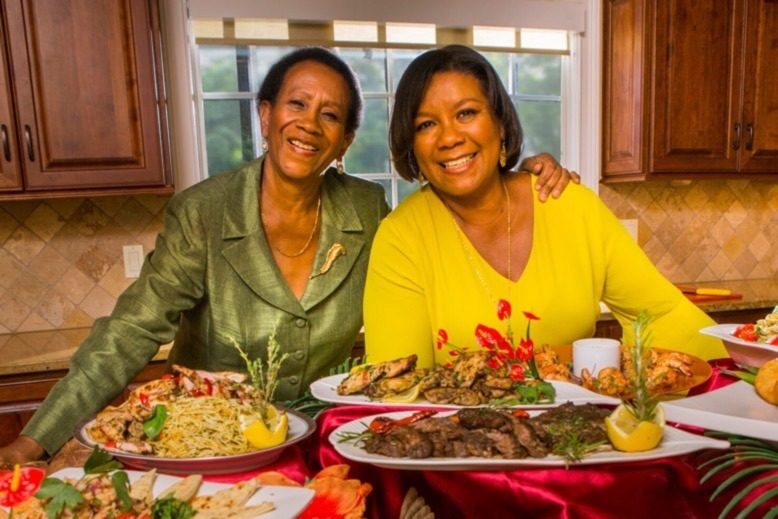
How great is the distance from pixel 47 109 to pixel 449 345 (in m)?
1.93

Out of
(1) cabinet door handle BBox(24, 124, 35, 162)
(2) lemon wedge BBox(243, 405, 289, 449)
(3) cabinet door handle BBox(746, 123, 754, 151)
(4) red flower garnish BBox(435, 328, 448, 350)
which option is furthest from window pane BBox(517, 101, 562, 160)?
(2) lemon wedge BBox(243, 405, 289, 449)

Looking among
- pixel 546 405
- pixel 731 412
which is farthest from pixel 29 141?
pixel 731 412

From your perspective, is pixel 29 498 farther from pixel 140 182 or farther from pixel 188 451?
pixel 140 182

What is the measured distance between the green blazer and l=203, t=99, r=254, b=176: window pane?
1431 millimetres

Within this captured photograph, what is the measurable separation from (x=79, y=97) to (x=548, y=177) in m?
1.91

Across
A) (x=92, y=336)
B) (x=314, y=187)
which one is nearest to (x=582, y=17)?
(x=314, y=187)

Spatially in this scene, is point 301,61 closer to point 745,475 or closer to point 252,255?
point 252,255

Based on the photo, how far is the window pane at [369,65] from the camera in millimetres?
3176

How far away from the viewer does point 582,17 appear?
3328 mm

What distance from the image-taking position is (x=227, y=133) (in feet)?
10.2

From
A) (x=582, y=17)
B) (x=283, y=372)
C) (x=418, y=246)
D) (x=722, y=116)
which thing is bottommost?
(x=283, y=372)

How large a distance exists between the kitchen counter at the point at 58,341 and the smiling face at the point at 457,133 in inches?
58.9

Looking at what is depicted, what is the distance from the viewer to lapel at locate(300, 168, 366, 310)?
162cm

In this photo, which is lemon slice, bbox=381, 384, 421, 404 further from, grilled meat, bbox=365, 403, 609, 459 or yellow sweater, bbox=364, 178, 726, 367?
yellow sweater, bbox=364, 178, 726, 367
